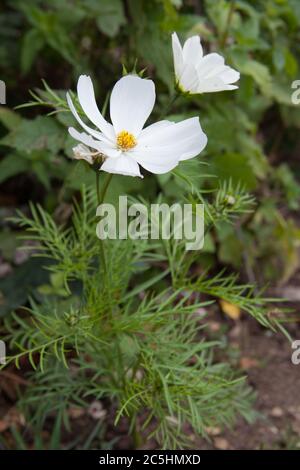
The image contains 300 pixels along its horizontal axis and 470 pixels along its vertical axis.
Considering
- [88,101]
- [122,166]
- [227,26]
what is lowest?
[122,166]

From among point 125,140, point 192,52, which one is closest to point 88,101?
point 125,140

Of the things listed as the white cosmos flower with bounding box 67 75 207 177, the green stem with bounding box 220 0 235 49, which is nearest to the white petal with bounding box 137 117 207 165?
the white cosmos flower with bounding box 67 75 207 177

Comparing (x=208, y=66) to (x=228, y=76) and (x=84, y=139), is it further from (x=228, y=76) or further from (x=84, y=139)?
(x=84, y=139)

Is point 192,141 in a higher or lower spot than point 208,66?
lower

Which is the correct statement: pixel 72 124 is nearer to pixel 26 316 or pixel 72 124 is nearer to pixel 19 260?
pixel 26 316

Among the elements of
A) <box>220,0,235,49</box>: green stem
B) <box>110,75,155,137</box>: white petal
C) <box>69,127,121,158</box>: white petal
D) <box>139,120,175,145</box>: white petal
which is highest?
<box>220,0,235,49</box>: green stem

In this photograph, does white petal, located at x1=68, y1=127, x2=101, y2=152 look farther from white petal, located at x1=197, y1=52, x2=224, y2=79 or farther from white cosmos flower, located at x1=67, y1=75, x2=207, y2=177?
white petal, located at x1=197, y1=52, x2=224, y2=79

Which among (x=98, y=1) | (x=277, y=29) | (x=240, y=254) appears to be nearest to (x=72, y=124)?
(x=98, y=1)
